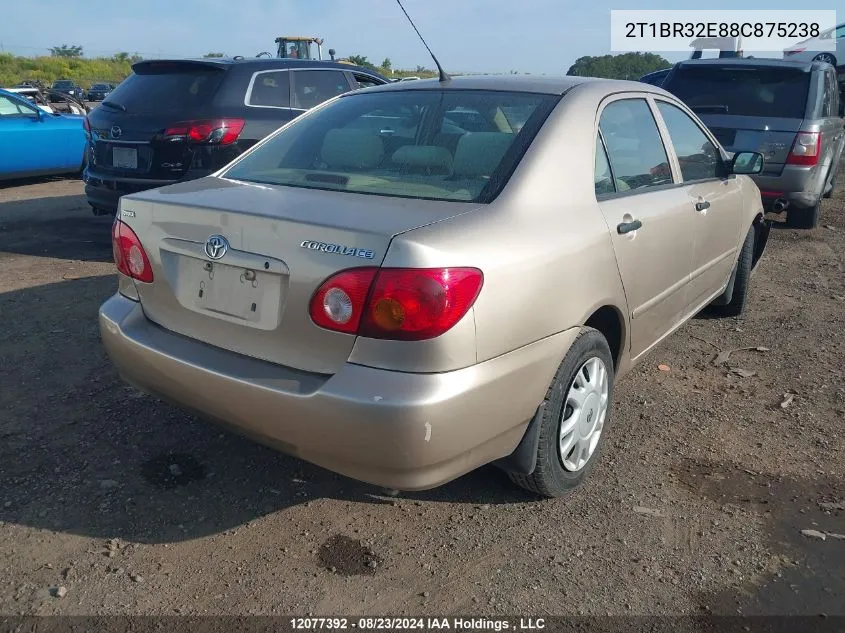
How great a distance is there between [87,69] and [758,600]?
221 feet

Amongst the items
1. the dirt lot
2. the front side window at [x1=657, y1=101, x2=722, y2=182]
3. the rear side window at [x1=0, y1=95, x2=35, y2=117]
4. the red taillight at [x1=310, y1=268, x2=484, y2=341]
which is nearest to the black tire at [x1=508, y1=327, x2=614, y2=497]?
the dirt lot

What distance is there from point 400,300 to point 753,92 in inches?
A: 278

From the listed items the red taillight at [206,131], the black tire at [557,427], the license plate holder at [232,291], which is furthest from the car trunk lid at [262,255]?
the red taillight at [206,131]

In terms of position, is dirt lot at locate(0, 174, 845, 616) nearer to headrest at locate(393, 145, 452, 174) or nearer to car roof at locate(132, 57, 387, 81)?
headrest at locate(393, 145, 452, 174)

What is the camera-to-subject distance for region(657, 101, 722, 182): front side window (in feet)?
13.0

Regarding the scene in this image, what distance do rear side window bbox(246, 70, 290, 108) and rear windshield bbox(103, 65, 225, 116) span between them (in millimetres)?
308

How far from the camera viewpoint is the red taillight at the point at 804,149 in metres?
7.44

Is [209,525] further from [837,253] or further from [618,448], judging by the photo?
[837,253]

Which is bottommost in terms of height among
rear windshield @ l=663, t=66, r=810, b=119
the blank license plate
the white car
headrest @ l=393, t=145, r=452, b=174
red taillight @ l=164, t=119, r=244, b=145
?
headrest @ l=393, t=145, r=452, b=174

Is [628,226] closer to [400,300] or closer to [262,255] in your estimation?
[400,300]

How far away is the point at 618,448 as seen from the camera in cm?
350

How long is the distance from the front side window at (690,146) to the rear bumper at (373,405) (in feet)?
5.76

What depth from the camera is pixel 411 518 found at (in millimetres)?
2900

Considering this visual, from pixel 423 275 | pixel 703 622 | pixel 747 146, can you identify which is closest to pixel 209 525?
pixel 423 275
